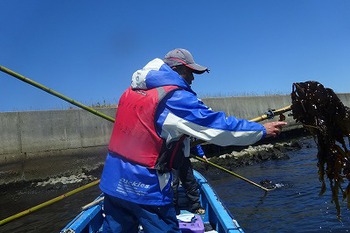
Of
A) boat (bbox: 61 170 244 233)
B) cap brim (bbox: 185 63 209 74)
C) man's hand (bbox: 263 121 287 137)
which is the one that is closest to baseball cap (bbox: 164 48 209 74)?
cap brim (bbox: 185 63 209 74)

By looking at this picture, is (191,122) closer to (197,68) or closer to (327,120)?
(197,68)

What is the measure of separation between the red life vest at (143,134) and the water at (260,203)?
530 cm

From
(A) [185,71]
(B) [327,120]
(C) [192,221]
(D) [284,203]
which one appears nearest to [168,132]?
(A) [185,71]

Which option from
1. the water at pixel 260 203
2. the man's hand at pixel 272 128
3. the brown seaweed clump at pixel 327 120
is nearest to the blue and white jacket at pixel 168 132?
the man's hand at pixel 272 128

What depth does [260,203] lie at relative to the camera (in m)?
9.28

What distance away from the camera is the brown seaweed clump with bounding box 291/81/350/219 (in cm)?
381

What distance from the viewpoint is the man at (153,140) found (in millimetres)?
2703

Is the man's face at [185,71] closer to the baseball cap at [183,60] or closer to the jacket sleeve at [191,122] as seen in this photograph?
the baseball cap at [183,60]

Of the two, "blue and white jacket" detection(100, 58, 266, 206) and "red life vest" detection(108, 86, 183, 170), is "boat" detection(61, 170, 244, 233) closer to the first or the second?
"blue and white jacket" detection(100, 58, 266, 206)

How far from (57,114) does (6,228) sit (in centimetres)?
782

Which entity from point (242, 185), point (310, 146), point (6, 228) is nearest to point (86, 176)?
point (6, 228)

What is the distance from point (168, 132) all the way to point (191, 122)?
22cm

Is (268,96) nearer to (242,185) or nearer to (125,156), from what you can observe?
(242,185)

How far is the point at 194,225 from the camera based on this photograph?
4.62m
